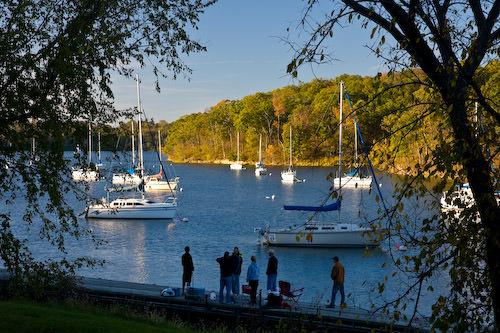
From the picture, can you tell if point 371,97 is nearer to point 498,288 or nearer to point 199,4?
point 498,288

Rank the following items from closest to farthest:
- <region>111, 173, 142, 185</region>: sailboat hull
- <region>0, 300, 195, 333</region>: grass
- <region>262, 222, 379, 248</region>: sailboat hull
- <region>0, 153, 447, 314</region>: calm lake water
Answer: <region>0, 300, 195, 333</region>: grass, <region>111, 173, 142, 185</region>: sailboat hull, <region>0, 153, 447, 314</region>: calm lake water, <region>262, 222, 379, 248</region>: sailboat hull

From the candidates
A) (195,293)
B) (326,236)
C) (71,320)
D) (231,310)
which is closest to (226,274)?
(195,293)

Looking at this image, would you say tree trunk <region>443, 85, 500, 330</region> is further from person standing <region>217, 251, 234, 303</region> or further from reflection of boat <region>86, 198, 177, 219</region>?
reflection of boat <region>86, 198, 177, 219</region>

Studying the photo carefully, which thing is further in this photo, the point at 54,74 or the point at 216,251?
the point at 216,251

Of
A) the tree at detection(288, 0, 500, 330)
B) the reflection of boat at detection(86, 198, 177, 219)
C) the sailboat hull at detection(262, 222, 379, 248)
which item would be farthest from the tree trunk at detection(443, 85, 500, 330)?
the reflection of boat at detection(86, 198, 177, 219)

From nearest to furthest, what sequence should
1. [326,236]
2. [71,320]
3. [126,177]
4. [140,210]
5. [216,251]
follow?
[71,320] → [326,236] → [216,251] → [140,210] → [126,177]

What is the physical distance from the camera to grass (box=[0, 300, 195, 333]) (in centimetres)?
1161

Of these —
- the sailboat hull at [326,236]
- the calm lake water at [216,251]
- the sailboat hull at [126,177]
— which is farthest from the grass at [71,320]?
the sailboat hull at [326,236]

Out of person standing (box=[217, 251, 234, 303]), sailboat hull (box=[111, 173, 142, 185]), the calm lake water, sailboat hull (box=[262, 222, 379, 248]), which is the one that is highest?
sailboat hull (box=[111, 173, 142, 185])

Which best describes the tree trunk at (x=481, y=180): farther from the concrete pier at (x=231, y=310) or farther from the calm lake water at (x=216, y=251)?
the concrete pier at (x=231, y=310)

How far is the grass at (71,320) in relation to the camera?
11.6 m

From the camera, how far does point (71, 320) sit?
12.2 meters

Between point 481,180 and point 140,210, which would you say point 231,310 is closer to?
point 481,180

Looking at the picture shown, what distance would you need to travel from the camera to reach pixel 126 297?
16109 mm
